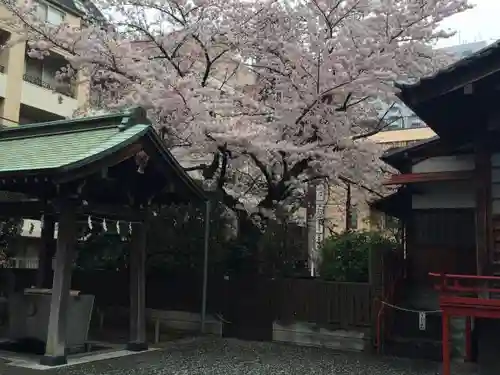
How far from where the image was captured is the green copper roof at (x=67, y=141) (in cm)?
877

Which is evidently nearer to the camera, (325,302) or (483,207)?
(483,207)

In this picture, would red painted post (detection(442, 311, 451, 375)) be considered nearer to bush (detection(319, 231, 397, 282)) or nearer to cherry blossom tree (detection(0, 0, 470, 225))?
bush (detection(319, 231, 397, 282))

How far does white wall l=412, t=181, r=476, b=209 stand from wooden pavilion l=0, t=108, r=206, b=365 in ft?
14.9

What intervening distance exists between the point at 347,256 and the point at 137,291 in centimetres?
448

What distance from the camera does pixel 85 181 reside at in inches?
360

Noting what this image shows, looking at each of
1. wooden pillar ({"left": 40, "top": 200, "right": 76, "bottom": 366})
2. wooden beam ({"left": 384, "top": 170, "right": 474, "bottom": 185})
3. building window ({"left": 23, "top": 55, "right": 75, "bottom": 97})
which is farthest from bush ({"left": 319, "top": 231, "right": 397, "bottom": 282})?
building window ({"left": 23, "top": 55, "right": 75, "bottom": 97})

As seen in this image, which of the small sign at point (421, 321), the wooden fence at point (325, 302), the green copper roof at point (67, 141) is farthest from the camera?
the wooden fence at point (325, 302)

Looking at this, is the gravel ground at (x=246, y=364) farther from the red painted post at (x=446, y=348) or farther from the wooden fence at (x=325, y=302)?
the red painted post at (x=446, y=348)

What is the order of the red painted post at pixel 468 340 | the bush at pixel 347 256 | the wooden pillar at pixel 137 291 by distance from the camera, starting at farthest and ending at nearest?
the bush at pixel 347 256
the wooden pillar at pixel 137 291
the red painted post at pixel 468 340

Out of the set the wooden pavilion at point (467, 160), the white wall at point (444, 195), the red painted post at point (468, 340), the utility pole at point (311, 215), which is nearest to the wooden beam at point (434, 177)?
the wooden pavilion at point (467, 160)

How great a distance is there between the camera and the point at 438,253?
38.6 feet

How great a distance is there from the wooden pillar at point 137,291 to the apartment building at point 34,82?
1403cm

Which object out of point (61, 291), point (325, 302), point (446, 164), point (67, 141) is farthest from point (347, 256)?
point (67, 141)

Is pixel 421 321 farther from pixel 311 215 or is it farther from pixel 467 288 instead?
pixel 311 215
